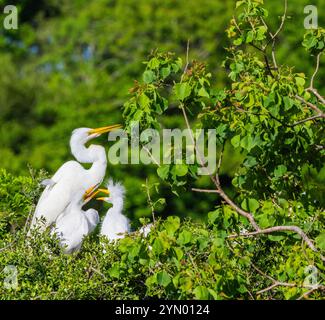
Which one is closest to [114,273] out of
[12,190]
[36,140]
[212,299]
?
[212,299]

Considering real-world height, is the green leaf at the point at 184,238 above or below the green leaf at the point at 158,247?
above

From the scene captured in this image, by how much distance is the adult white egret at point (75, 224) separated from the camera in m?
9.31

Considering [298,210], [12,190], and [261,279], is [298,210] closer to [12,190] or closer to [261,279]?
[261,279]

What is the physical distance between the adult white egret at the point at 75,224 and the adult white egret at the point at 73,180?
0.05 meters

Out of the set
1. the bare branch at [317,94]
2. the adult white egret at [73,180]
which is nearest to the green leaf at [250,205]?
the bare branch at [317,94]

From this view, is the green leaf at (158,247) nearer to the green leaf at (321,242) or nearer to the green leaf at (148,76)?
the green leaf at (321,242)

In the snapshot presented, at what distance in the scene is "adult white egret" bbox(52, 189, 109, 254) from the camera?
9312 millimetres

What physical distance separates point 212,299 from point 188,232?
483mm

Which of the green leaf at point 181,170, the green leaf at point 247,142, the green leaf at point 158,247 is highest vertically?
the green leaf at point 247,142

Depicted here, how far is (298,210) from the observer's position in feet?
25.2

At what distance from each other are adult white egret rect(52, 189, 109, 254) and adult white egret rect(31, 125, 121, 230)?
0.05 metres

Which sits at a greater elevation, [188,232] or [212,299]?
[188,232]

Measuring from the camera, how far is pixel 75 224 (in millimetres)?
9672

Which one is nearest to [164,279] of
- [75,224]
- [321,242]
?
[321,242]
